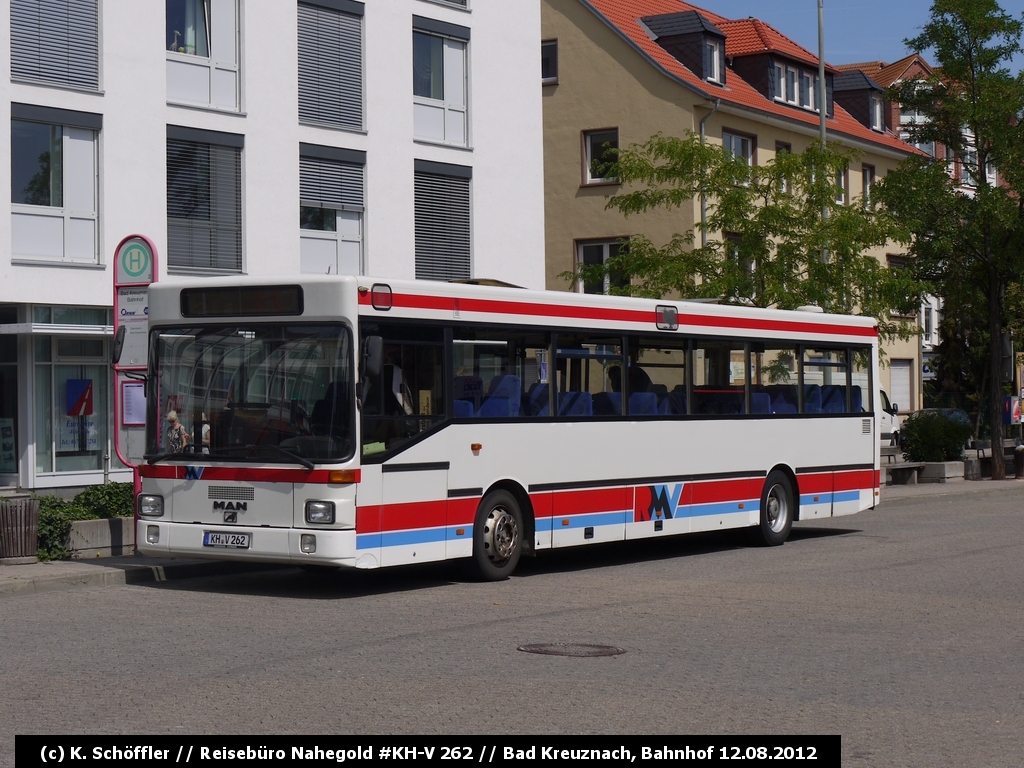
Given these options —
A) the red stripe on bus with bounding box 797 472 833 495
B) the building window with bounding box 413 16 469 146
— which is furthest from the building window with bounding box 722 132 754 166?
the red stripe on bus with bounding box 797 472 833 495

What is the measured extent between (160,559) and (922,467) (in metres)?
21.7

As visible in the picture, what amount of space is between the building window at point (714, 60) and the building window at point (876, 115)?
12269 mm

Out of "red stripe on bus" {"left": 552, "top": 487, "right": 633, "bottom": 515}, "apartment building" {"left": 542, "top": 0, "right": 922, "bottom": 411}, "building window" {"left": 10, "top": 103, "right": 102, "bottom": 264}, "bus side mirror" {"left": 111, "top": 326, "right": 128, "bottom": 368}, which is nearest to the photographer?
"bus side mirror" {"left": 111, "top": 326, "right": 128, "bottom": 368}

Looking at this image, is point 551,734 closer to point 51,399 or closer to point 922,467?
point 51,399

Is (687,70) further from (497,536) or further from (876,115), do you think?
(497,536)

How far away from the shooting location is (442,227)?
3181 cm

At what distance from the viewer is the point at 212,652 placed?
995cm

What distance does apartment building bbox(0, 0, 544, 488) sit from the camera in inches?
979

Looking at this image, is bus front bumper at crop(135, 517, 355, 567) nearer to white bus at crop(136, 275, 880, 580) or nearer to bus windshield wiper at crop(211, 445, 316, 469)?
white bus at crop(136, 275, 880, 580)

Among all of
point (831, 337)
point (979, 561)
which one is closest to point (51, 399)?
point (831, 337)

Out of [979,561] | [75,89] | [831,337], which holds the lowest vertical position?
[979,561]

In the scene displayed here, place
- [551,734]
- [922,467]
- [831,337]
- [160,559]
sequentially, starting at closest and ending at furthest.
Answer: [551,734] → [160,559] → [831,337] → [922,467]

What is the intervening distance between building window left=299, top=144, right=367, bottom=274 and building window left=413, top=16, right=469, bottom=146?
2.12 metres

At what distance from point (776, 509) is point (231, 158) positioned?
13.2 metres
